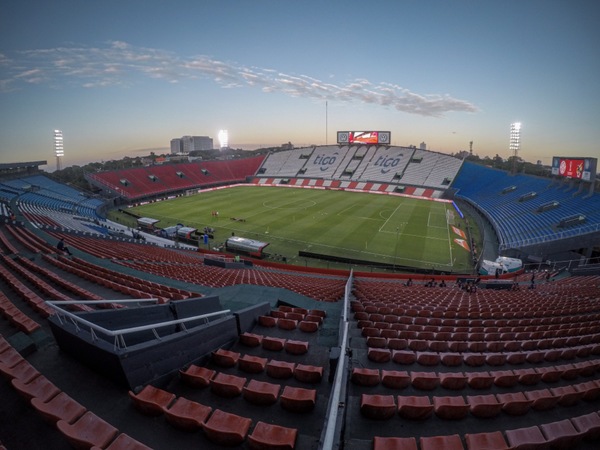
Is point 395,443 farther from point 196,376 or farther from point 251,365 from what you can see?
point 196,376

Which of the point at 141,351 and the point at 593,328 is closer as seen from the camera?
the point at 141,351

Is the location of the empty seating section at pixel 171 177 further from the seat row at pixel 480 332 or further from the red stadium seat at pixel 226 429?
the red stadium seat at pixel 226 429

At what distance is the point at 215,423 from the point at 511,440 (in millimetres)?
4260

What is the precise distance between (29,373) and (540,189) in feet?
196

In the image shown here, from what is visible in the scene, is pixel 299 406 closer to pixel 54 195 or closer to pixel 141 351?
pixel 141 351

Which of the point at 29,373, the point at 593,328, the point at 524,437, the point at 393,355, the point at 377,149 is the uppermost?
the point at 377,149

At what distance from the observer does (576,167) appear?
38594 millimetres

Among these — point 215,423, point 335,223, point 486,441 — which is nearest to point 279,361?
point 215,423

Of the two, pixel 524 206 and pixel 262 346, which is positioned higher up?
pixel 262 346

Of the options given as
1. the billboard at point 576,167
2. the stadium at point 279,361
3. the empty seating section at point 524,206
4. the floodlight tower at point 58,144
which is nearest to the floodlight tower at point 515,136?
the empty seating section at point 524,206

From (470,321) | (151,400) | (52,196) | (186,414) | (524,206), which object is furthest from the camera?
(52,196)

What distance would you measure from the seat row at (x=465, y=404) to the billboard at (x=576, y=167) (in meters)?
42.5

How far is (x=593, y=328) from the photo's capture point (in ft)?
33.1

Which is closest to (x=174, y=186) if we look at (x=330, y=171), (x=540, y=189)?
(x=330, y=171)
